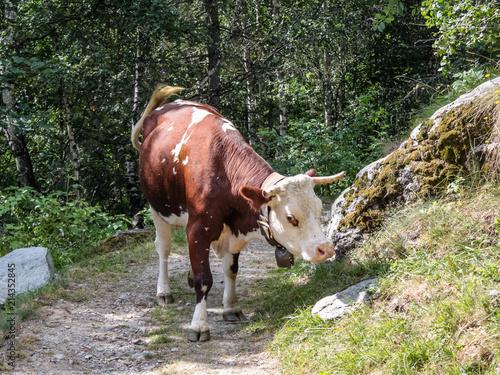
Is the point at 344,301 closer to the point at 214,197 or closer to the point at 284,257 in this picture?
the point at 284,257

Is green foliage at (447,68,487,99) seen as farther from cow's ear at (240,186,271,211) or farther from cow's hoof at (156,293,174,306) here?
cow's hoof at (156,293,174,306)

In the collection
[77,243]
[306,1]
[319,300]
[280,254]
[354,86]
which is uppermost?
[306,1]

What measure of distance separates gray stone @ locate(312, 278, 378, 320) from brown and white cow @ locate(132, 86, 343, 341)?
0.44 meters

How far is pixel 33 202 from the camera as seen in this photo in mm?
9836

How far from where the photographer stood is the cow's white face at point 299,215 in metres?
4.82

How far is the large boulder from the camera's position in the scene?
5398mm

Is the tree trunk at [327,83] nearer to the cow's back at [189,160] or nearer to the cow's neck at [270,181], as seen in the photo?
the cow's back at [189,160]

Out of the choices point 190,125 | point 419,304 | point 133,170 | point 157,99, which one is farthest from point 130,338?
point 133,170

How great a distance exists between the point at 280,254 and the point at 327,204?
19.2 feet

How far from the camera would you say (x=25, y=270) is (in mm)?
7172

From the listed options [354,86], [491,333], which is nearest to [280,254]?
[491,333]

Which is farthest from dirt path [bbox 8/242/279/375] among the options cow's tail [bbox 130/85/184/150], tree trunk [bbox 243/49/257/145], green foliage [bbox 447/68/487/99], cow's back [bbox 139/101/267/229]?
tree trunk [bbox 243/49/257/145]

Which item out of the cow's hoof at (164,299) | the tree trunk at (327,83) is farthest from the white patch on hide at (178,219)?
the tree trunk at (327,83)

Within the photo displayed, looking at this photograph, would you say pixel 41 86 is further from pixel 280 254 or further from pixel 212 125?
pixel 280 254
